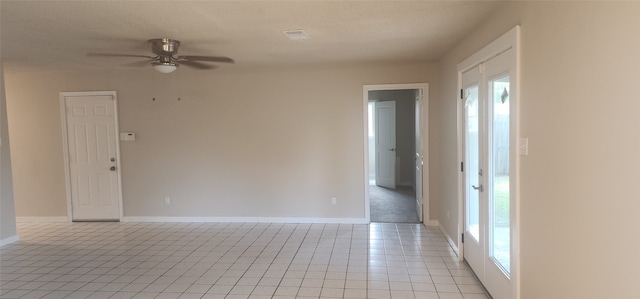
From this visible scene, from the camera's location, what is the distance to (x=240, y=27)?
3.03 m

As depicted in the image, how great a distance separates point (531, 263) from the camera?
2.14 metres

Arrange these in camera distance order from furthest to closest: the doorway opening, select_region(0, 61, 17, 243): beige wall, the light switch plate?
the doorway opening → select_region(0, 61, 17, 243): beige wall → the light switch plate

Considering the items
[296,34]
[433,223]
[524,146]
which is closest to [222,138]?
[296,34]

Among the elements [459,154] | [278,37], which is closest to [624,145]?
[459,154]

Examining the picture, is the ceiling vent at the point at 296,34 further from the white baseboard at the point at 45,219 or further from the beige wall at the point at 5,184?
the white baseboard at the point at 45,219

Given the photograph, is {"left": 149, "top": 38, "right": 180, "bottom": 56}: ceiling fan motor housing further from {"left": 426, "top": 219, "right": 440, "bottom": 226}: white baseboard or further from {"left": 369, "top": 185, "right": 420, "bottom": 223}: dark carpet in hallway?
{"left": 426, "top": 219, "right": 440, "bottom": 226}: white baseboard

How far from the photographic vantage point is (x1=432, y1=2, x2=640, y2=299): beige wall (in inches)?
52.1

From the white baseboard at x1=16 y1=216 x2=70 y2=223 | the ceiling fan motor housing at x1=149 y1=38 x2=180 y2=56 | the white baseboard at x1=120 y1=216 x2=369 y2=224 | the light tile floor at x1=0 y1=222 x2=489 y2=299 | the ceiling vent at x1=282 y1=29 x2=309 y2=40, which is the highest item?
the ceiling vent at x1=282 y1=29 x2=309 y2=40

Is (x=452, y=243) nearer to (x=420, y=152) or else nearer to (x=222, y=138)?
(x=420, y=152)

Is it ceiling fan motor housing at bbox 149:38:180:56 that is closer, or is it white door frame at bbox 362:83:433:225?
ceiling fan motor housing at bbox 149:38:180:56

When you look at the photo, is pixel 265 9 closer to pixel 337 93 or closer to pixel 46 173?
pixel 337 93

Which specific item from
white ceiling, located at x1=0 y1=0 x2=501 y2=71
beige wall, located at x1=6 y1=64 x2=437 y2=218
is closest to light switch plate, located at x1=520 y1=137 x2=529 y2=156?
white ceiling, located at x1=0 y1=0 x2=501 y2=71

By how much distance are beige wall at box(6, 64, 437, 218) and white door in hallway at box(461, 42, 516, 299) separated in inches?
76.3

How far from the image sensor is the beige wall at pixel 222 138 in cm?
519
